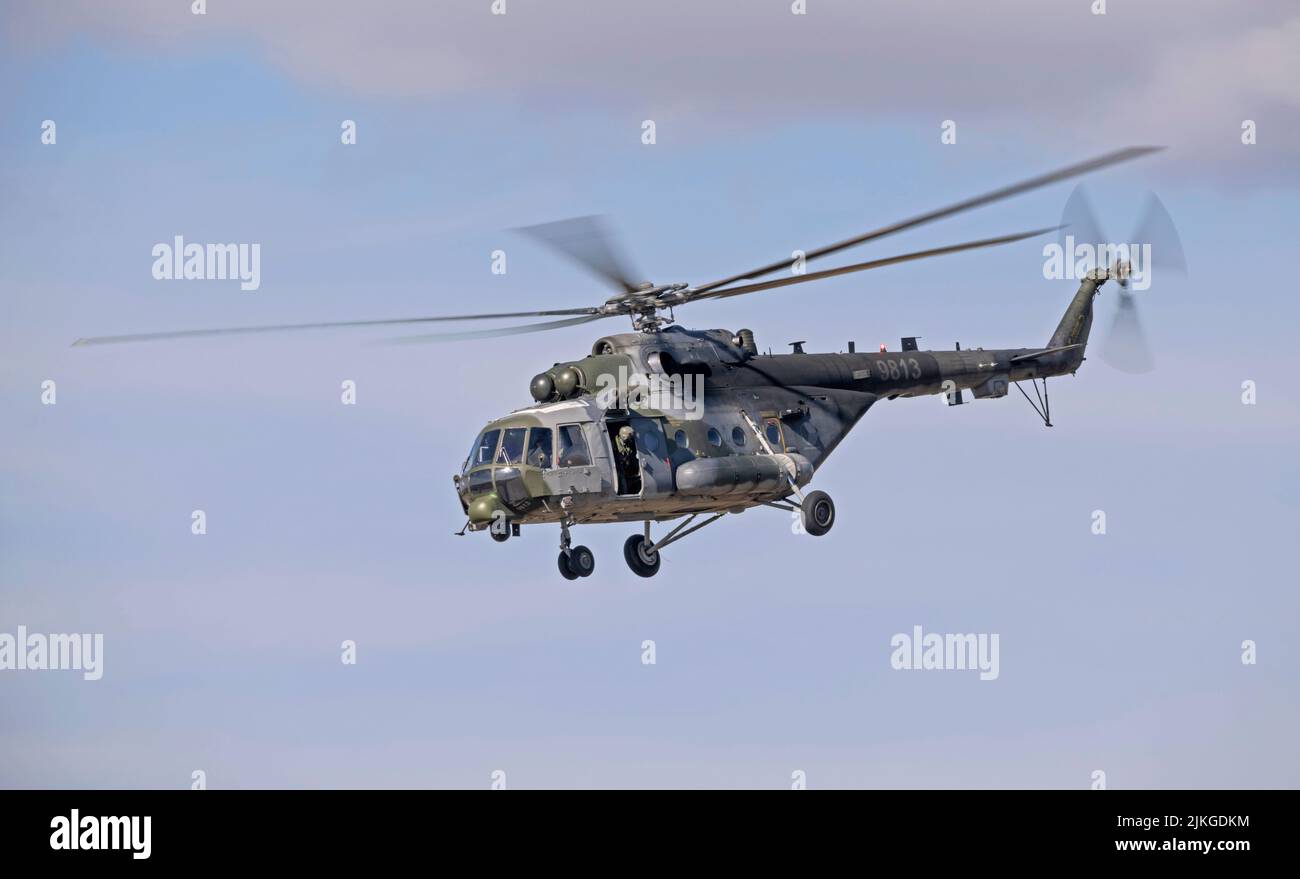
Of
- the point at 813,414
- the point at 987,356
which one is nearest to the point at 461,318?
the point at 813,414

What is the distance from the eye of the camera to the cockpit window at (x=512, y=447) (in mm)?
36875

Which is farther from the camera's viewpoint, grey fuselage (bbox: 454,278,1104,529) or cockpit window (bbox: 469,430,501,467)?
cockpit window (bbox: 469,430,501,467)

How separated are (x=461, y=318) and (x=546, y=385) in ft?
6.88

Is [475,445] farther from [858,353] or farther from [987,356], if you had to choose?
[987,356]

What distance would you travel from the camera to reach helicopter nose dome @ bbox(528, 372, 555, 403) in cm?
3841

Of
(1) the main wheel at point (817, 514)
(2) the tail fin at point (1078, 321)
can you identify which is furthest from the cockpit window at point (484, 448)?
(2) the tail fin at point (1078, 321)

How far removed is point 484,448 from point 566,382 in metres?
2.07

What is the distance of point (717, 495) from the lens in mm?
38156

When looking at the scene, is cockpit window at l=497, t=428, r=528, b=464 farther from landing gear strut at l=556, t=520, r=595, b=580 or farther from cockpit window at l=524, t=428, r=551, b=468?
landing gear strut at l=556, t=520, r=595, b=580

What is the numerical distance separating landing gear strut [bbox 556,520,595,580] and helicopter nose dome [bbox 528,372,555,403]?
2537 millimetres

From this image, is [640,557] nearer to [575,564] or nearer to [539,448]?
[575,564]

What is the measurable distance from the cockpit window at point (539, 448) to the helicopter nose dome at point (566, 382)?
1355 millimetres

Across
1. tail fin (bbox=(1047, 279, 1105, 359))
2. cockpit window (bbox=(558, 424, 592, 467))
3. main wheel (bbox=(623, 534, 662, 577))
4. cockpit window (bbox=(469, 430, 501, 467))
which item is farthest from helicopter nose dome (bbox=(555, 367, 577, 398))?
tail fin (bbox=(1047, 279, 1105, 359))

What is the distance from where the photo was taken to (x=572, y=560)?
122ft
